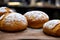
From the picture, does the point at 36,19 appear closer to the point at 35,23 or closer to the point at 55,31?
the point at 35,23

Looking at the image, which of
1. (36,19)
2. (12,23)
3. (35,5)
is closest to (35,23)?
(36,19)

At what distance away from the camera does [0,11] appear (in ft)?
3.12

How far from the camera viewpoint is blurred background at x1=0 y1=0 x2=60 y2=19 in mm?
2284

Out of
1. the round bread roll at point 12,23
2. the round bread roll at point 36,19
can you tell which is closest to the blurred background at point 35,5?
the round bread roll at point 36,19

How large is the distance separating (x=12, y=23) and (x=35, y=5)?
170 cm

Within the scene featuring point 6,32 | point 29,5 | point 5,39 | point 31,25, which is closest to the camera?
point 5,39

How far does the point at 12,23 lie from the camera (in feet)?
2.76

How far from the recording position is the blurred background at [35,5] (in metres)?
2.28

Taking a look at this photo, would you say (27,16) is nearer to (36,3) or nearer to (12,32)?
(12,32)

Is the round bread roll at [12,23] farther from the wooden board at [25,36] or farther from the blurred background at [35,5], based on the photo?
the blurred background at [35,5]

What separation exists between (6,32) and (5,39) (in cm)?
13

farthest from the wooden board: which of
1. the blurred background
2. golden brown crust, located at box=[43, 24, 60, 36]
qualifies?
the blurred background

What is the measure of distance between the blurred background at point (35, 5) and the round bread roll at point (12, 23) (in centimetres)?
137

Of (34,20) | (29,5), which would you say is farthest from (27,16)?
(29,5)
